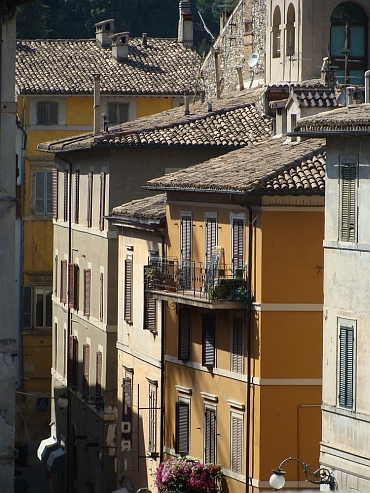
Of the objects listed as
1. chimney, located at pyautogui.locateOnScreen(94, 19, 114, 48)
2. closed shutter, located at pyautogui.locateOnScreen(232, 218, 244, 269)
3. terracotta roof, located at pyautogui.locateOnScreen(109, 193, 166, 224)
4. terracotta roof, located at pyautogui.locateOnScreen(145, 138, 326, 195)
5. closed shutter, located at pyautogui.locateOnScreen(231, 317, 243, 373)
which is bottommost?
closed shutter, located at pyautogui.locateOnScreen(231, 317, 243, 373)

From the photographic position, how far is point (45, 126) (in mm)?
60094

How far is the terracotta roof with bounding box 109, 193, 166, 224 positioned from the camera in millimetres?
37719

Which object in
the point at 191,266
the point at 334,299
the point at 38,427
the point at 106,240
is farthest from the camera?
the point at 38,427

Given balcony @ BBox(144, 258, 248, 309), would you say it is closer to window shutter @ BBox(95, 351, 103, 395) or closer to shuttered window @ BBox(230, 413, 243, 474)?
shuttered window @ BBox(230, 413, 243, 474)

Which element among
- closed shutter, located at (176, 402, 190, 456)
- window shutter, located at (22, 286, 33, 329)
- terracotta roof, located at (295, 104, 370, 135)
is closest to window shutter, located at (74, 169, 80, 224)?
window shutter, located at (22, 286, 33, 329)

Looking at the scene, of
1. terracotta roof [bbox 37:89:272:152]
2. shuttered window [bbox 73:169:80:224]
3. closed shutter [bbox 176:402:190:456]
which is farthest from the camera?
shuttered window [bbox 73:169:80:224]

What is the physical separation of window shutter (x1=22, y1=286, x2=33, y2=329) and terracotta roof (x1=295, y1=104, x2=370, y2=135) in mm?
32001

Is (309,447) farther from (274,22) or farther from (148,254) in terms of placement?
(274,22)

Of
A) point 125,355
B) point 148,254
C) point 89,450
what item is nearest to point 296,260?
point 148,254

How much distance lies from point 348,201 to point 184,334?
918 centimetres

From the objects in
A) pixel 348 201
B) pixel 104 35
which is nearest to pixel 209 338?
pixel 348 201

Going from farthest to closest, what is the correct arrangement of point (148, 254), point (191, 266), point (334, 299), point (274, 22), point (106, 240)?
point (274, 22) < point (106, 240) < point (148, 254) < point (191, 266) < point (334, 299)

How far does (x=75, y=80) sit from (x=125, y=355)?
69.4 feet

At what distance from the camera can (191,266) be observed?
1377 inches
